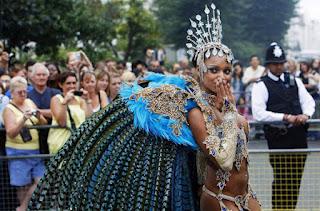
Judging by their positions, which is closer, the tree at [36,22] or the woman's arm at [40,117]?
the woman's arm at [40,117]

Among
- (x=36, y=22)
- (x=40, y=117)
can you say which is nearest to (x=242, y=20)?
(x=36, y=22)

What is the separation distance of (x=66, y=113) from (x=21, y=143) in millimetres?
594

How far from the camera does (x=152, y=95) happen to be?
16.3 ft

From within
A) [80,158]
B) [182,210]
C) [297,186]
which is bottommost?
[297,186]

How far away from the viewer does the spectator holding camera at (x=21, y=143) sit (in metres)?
7.64

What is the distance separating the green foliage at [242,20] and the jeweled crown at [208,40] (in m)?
9.78

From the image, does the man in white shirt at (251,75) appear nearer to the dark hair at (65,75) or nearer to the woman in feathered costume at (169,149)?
the dark hair at (65,75)

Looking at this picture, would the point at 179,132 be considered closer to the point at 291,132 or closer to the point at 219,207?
the point at 219,207

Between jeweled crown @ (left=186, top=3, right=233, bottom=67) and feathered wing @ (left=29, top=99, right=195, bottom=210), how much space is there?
2.11 feet

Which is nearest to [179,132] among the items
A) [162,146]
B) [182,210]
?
[162,146]

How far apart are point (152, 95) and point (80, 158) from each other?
2.24 ft

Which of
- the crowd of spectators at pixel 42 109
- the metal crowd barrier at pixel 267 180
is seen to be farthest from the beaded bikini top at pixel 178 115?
the metal crowd barrier at pixel 267 180

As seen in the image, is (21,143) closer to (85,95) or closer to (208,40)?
(85,95)

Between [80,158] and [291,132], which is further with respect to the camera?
[291,132]
